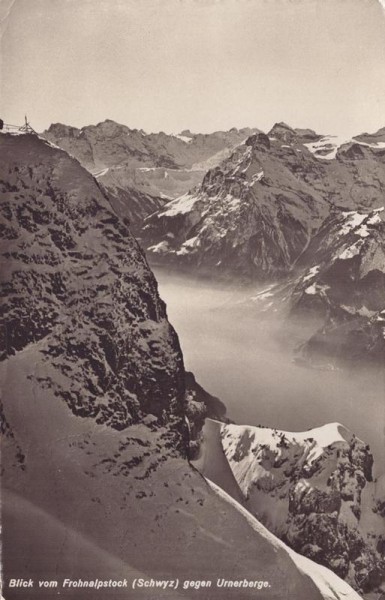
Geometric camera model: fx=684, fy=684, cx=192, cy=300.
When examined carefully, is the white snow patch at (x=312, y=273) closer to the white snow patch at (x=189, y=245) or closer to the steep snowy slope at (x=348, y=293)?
the steep snowy slope at (x=348, y=293)

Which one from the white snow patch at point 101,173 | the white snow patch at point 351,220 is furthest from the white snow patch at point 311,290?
the white snow patch at point 101,173

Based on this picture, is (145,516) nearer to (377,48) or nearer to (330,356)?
(330,356)

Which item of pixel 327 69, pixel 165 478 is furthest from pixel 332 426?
pixel 327 69

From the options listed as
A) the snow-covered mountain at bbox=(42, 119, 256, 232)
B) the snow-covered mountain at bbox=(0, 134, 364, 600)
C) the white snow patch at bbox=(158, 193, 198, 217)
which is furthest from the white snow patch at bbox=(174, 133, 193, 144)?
the snow-covered mountain at bbox=(0, 134, 364, 600)

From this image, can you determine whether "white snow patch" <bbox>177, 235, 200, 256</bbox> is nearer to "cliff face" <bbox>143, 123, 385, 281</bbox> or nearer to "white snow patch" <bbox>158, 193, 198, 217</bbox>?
"cliff face" <bbox>143, 123, 385, 281</bbox>

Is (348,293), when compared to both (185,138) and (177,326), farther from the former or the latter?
(185,138)

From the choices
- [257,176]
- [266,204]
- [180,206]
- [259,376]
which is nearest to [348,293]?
[259,376]

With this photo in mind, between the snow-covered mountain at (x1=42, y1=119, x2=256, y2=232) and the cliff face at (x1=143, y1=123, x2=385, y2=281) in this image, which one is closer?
the snow-covered mountain at (x1=42, y1=119, x2=256, y2=232)
